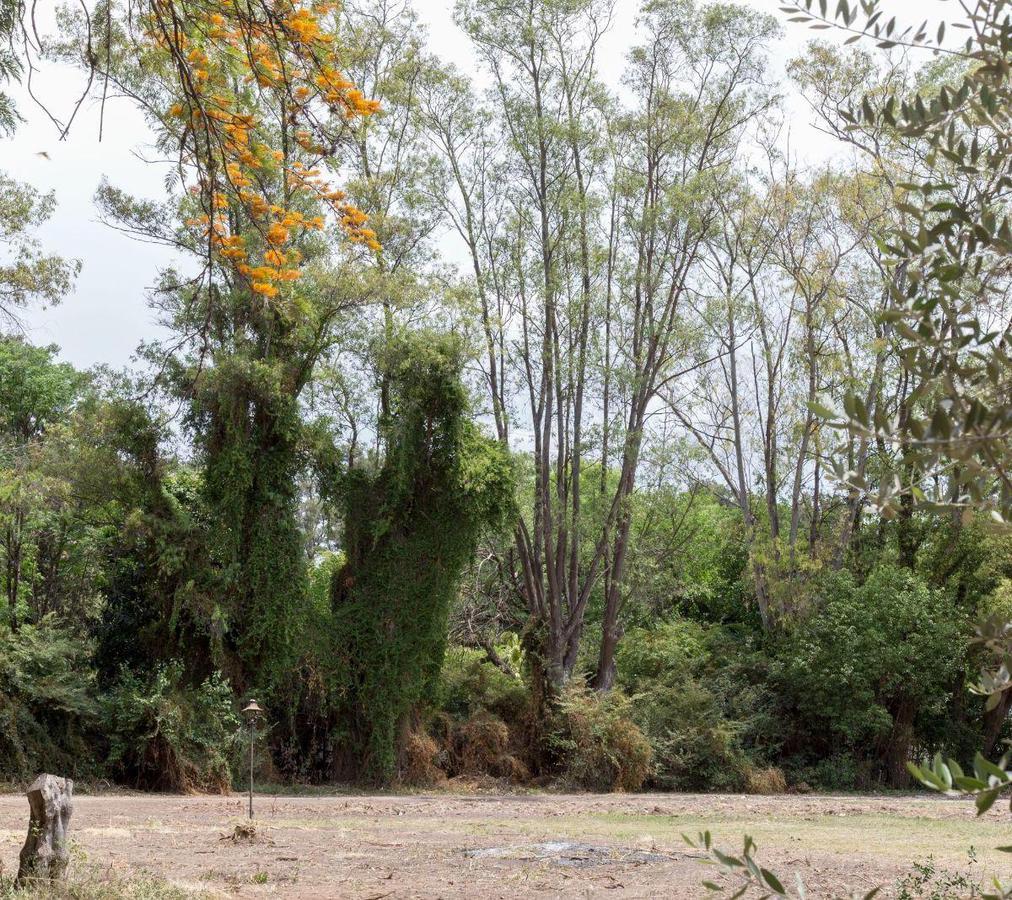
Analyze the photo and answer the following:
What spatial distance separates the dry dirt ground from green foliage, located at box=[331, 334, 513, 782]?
3.30 m

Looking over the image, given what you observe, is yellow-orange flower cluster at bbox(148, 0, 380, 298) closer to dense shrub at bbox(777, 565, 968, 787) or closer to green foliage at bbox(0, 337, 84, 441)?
dense shrub at bbox(777, 565, 968, 787)

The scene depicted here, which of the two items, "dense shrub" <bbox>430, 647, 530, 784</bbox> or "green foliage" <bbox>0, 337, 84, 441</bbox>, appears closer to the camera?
"dense shrub" <bbox>430, 647, 530, 784</bbox>

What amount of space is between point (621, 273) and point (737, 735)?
8508mm

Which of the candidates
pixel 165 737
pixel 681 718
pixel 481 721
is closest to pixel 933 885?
pixel 165 737

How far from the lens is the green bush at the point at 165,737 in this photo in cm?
1445

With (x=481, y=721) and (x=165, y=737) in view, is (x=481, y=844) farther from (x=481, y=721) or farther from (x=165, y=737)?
(x=481, y=721)

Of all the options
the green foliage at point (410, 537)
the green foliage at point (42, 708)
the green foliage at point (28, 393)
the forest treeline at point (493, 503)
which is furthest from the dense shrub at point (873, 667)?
the green foliage at point (28, 393)

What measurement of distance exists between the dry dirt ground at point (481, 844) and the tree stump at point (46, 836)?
0.53 ft

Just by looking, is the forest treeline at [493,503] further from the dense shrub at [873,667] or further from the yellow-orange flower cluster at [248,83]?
the yellow-orange flower cluster at [248,83]

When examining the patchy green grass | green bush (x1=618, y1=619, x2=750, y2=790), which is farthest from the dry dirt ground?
green bush (x1=618, y1=619, x2=750, y2=790)

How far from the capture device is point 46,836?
5906mm

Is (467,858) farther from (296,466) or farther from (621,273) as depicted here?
(621,273)

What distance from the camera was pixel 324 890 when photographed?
6.32 metres

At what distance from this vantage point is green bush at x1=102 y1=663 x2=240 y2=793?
14.4m
